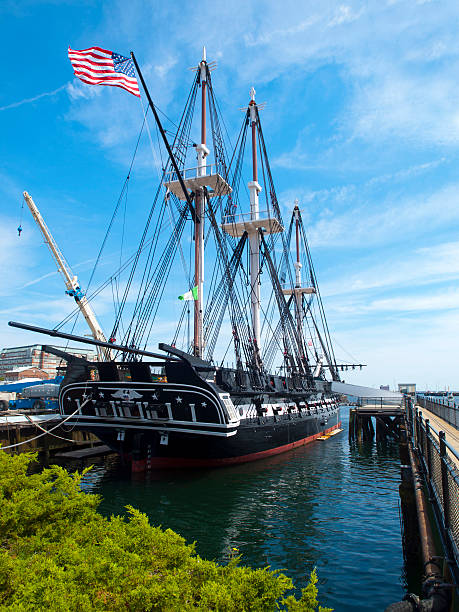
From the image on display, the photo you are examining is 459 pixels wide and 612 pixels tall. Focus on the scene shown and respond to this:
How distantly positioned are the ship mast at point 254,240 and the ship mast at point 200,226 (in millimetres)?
11323

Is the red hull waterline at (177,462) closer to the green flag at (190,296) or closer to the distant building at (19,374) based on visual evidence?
the green flag at (190,296)

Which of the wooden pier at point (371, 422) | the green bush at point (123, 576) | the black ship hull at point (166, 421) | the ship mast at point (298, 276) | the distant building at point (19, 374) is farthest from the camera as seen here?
the distant building at point (19, 374)

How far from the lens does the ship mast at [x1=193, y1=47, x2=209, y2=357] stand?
27.7m

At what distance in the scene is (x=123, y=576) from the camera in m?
5.18

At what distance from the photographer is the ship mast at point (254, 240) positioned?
136 ft

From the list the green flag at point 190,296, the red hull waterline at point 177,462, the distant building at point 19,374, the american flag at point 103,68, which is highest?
the american flag at point 103,68

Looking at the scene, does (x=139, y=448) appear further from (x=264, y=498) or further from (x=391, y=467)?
(x=391, y=467)

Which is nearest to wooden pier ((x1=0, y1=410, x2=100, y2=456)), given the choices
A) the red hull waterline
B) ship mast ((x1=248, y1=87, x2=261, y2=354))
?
the red hull waterline

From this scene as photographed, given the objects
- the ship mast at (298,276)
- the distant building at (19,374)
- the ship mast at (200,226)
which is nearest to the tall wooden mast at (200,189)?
the ship mast at (200,226)

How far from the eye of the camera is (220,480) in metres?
20.6

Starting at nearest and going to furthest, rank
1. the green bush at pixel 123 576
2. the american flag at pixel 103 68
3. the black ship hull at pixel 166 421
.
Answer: the green bush at pixel 123 576 → the american flag at pixel 103 68 → the black ship hull at pixel 166 421

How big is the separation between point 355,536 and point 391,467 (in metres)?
15.1

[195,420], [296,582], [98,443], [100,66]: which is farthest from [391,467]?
[100,66]

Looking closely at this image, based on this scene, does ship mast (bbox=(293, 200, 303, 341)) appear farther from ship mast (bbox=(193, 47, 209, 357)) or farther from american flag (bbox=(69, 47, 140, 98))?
american flag (bbox=(69, 47, 140, 98))
